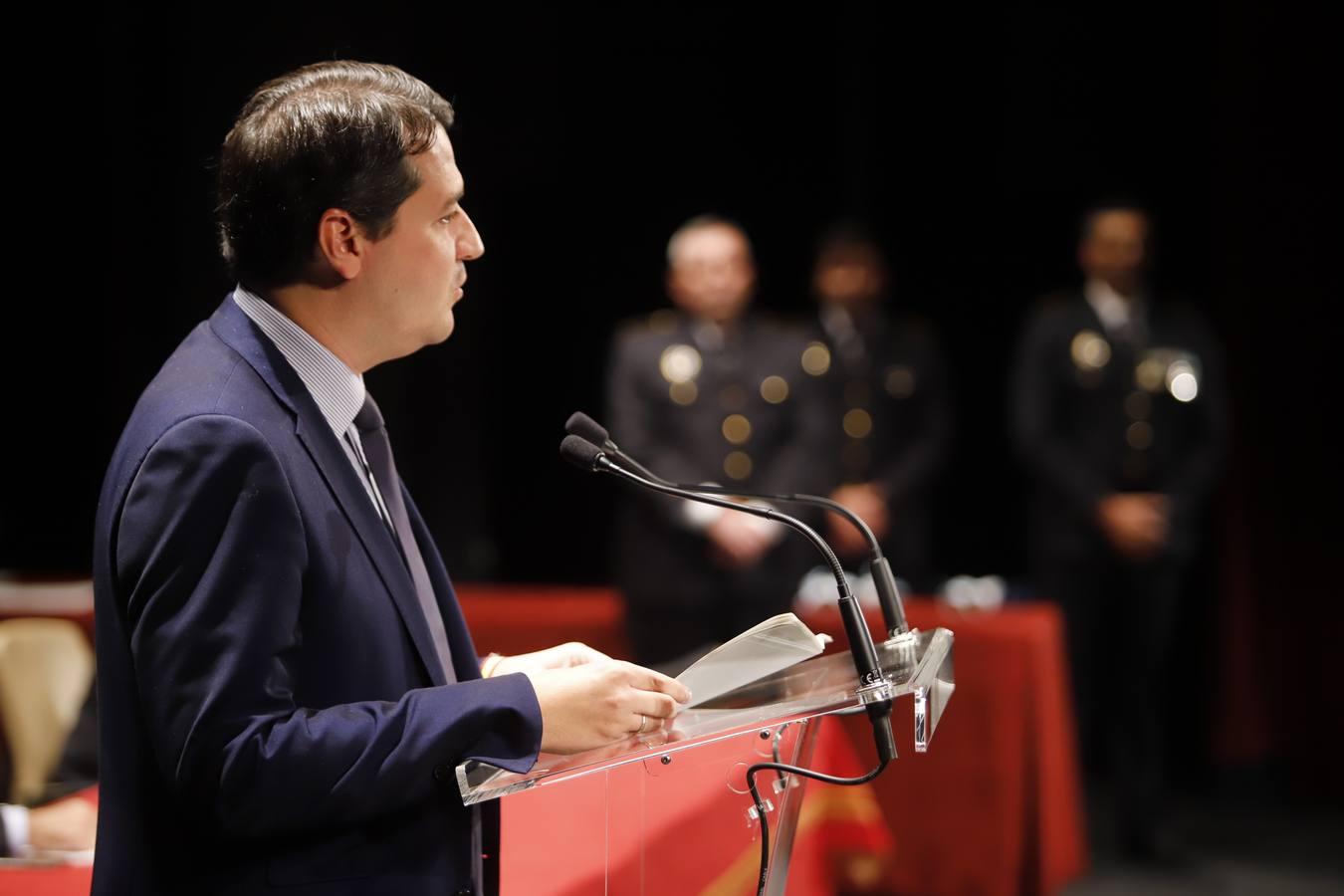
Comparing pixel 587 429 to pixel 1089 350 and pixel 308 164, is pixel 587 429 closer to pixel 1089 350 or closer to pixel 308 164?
pixel 308 164

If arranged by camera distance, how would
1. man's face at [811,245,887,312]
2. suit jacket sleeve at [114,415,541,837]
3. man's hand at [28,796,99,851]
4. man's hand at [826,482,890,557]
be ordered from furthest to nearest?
man's face at [811,245,887,312]
man's hand at [826,482,890,557]
man's hand at [28,796,99,851]
suit jacket sleeve at [114,415,541,837]

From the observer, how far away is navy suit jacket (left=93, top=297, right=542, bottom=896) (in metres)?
1.01

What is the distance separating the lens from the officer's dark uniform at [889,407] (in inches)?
163

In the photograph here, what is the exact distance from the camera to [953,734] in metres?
3.19

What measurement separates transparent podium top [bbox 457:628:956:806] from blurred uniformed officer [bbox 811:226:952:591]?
277cm

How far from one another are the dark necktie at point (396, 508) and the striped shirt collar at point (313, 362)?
6cm

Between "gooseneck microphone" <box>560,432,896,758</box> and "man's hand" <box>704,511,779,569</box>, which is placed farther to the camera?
"man's hand" <box>704,511,779,569</box>

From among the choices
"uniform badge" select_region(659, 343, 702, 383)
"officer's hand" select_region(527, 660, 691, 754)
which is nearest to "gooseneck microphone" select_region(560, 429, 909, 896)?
"officer's hand" select_region(527, 660, 691, 754)

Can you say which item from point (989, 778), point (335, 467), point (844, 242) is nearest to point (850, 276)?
point (844, 242)

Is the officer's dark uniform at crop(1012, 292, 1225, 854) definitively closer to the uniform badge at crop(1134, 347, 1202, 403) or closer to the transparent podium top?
the uniform badge at crop(1134, 347, 1202, 403)

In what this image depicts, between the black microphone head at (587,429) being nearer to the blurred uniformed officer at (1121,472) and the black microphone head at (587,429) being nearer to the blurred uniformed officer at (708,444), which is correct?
the blurred uniformed officer at (708,444)

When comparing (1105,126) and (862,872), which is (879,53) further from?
(862,872)

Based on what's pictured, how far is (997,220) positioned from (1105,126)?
1.60ft

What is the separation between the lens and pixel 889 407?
4.26 m
